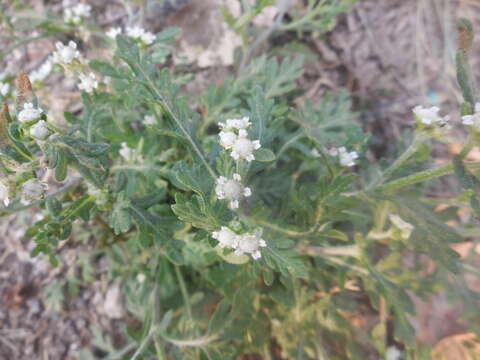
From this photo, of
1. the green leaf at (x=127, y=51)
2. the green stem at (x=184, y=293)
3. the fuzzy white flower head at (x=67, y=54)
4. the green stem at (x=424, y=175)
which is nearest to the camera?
the green stem at (x=424, y=175)

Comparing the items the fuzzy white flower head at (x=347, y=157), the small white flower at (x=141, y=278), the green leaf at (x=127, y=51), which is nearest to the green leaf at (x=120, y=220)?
the green leaf at (x=127, y=51)

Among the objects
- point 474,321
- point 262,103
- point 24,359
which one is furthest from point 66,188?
point 474,321

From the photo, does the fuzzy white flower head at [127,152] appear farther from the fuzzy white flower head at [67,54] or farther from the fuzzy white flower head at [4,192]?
the fuzzy white flower head at [4,192]

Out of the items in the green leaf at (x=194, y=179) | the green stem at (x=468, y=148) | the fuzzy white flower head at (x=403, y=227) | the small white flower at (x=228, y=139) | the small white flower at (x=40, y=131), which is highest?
the small white flower at (x=40, y=131)

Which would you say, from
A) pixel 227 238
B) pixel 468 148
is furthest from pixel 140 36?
pixel 468 148

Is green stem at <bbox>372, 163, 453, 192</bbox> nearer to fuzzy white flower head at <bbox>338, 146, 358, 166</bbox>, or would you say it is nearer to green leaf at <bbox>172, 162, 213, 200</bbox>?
fuzzy white flower head at <bbox>338, 146, 358, 166</bbox>

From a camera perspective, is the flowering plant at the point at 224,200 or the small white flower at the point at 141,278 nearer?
the flowering plant at the point at 224,200

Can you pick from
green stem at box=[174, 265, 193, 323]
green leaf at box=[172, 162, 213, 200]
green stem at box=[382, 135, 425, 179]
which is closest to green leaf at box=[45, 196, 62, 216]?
green leaf at box=[172, 162, 213, 200]
